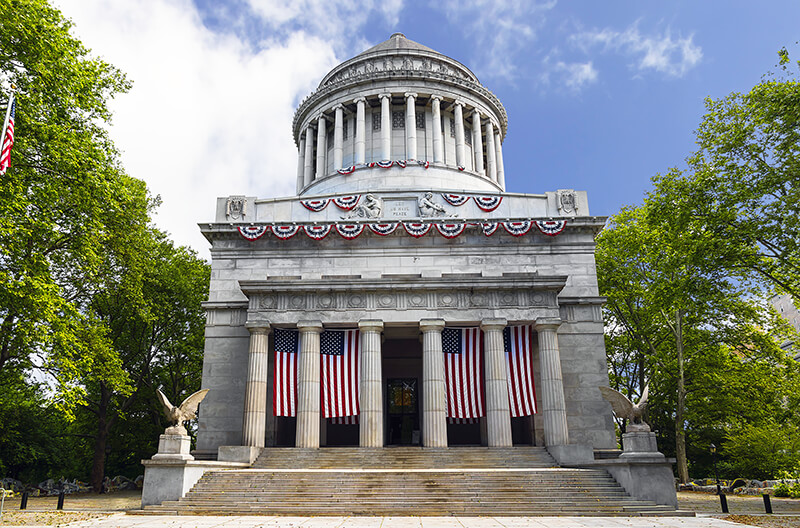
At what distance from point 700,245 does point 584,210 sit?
889 cm

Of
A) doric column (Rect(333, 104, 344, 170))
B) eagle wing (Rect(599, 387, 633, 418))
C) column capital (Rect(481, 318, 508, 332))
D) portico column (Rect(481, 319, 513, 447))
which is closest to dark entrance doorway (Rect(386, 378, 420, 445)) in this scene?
portico column (Rect(481, 319, 513, 447))

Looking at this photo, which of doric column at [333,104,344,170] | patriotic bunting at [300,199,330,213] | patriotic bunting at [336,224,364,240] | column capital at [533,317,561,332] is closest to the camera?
column capital at [533,317,561,332]

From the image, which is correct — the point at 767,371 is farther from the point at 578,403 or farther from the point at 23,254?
the point at 23,254

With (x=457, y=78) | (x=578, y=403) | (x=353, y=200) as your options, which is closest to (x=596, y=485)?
(x=578, y=403)

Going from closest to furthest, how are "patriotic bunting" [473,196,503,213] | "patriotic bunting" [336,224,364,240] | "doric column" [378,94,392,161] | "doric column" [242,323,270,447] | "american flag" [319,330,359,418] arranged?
"doric column" [242,323,270,447], "american flag" [319,330,359,418], "patriotic bunting" [336,224,364,240], "patriotic bunting" [473,196,503,213], "doric column" [378,94,392,161]

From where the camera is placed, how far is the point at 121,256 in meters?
29.7

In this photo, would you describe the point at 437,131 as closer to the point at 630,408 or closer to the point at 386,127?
the point at 386,127

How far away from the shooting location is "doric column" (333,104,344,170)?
147 ft

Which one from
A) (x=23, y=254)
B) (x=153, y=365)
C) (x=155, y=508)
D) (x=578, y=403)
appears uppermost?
(x=23, y=254)

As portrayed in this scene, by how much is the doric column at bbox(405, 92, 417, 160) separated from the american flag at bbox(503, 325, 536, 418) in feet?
64.9

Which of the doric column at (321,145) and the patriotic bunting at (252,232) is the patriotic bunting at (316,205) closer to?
the patriotic bunting at (252,232)

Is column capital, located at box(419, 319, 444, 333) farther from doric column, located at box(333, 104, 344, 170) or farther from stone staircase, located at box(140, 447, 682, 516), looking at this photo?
doric column, located at box(333, 104, 344, 170)

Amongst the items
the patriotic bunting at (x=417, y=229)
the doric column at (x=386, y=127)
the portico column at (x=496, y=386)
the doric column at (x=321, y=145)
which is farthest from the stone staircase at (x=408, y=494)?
the doric column at (x=321, y=145)

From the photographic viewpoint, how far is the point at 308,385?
1045 inches
